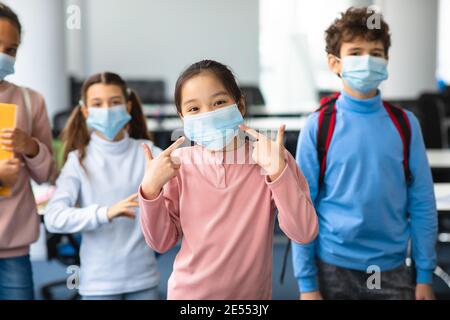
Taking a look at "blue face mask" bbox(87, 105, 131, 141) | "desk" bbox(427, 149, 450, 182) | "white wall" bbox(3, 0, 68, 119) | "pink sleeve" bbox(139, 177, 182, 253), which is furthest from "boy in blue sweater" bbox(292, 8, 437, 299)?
"white wall" bbox(3, 0, 68, 119)

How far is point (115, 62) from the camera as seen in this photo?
851 cm

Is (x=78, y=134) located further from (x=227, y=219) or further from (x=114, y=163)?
(x=227, y=219)

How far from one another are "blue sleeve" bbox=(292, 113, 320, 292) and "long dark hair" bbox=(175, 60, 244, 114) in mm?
362

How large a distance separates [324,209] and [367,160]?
0.15 m

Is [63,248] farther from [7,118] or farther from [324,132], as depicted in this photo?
[324,132]

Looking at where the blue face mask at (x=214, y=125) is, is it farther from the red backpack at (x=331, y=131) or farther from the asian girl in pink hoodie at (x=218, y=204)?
the red backpack at (x=331, y=131)

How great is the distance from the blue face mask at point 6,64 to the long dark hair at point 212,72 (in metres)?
0.51

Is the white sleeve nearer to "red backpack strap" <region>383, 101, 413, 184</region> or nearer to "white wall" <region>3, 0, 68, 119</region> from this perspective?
"red backpack strap" <region>383, 101, 413, 184</region>

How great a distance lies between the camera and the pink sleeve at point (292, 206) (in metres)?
0.94

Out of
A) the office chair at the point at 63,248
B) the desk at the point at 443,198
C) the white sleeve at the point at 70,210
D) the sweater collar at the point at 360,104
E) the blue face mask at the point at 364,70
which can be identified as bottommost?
the office chair at the point at 63,248

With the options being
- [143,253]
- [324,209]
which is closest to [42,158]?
[143,253]

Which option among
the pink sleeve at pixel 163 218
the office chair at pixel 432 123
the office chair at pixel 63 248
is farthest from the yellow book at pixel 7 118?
the office chair at pixel 432 123

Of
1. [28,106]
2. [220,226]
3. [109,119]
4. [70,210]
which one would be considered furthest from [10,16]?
[220,226]

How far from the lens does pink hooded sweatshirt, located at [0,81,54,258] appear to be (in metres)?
1.42
